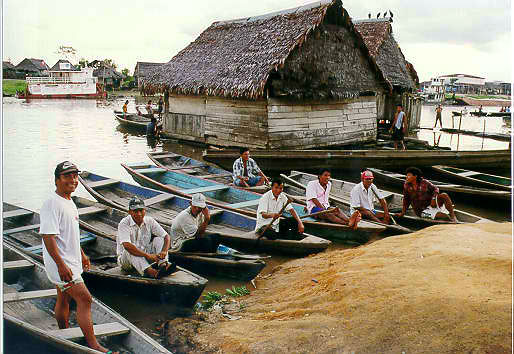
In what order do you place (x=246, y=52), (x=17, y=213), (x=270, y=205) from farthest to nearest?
1. (x=246, y=52)
2. (x=17, y=213)
3. (x=270, y=205)

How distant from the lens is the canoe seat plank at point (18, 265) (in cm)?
364

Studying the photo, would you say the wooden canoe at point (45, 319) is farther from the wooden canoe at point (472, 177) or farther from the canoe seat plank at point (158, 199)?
the wooden canoe at point (472, 177)

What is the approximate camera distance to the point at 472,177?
25.1 feet

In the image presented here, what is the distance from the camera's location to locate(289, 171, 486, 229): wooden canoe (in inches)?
214

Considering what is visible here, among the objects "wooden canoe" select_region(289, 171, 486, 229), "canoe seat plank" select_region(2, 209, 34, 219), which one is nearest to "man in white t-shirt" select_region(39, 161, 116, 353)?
"canoe seat plank" select_region(2, 209, 34, 219)

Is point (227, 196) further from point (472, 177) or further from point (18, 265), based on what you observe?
point (472, 177)

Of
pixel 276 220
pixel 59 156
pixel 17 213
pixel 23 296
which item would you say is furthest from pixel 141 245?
pixel 17 213

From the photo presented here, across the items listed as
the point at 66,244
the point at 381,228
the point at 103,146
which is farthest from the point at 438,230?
the point at 103,146

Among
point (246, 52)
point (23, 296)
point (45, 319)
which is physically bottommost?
point (45, 319)

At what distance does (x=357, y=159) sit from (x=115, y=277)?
203 inches

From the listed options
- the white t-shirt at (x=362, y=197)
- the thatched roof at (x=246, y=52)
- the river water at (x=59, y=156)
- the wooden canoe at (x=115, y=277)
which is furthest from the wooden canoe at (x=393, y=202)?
the wooden canoe at (x=115, y=277)

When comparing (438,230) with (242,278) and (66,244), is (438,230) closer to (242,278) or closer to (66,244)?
(242,278)

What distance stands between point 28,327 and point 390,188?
6115 mm

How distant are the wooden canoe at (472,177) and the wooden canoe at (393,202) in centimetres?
171
